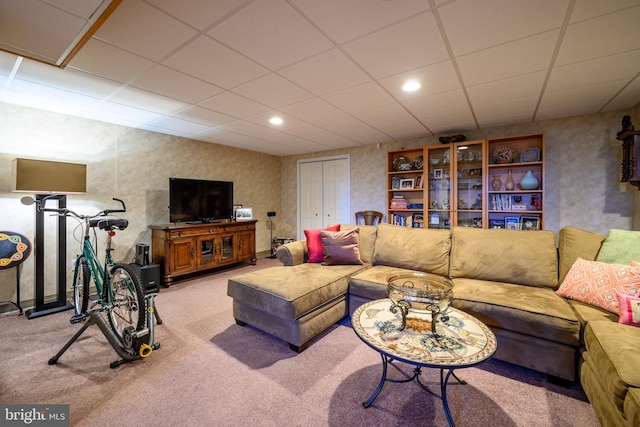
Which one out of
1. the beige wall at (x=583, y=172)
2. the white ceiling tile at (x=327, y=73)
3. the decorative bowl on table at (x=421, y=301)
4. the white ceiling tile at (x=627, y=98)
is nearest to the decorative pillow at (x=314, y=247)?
the decorative bowl on table at (x=421, y=301)

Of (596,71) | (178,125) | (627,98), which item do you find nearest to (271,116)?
(178,125)

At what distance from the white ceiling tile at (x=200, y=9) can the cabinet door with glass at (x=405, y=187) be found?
11.7 feet

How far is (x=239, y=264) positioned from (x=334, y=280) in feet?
9.96

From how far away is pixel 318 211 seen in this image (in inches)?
232

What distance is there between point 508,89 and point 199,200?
4.34 metres

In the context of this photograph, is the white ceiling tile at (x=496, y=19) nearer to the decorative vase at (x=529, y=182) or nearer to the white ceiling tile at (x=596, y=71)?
the white ceiling tile at (x=596, y=71)

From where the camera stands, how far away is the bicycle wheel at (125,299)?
2.01 m

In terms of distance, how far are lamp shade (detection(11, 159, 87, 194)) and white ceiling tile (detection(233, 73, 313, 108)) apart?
205 centimetres

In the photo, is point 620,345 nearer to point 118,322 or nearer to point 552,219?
point 552,219

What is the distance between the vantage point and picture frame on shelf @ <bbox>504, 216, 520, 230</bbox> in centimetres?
380

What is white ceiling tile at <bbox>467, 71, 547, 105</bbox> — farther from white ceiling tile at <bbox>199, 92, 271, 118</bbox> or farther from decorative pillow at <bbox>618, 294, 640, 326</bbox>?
white ceiling tile at <bbox>199, 92, 271, 118</bbox>

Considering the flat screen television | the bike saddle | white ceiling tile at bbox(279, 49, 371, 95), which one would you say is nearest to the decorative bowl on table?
white ceiling tile at bbox(279, 49, 371, 95)

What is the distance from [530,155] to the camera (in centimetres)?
369

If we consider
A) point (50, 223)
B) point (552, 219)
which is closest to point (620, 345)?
point (552, 219)
